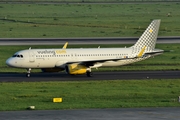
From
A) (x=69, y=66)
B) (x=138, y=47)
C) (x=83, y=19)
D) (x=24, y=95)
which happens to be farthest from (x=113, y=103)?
(x=83, y=19)

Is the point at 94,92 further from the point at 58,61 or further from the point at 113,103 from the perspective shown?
the point at 58,61

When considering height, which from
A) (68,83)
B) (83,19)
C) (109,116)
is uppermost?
(83,19)

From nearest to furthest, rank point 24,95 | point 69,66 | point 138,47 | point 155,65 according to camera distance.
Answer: point 24,95
point 69,66
point 138,47
point 155,65

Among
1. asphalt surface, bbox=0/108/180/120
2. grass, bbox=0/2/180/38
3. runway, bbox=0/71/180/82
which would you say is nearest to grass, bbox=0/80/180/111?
→ asphalt surface, bbox=0/108/180/120

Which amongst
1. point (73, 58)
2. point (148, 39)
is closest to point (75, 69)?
point (73, 58)

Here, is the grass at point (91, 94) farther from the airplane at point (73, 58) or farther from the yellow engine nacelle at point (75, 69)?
the airplane at point (73, 58)

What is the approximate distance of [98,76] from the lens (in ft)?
210

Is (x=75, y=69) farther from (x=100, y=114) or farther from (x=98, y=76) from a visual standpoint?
(x=100, y=114)

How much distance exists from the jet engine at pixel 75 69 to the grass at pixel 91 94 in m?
4.72

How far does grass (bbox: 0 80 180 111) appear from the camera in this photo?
44.0 metres

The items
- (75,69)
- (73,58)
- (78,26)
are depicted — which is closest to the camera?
(75,69)

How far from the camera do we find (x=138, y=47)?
68.4 metres

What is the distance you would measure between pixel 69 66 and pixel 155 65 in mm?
14958

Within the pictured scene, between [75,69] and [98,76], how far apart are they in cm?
287
